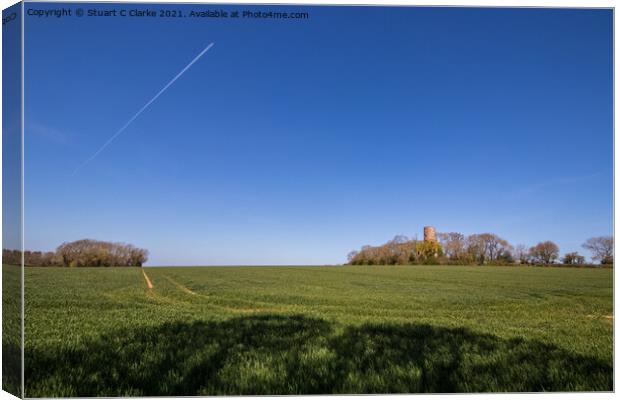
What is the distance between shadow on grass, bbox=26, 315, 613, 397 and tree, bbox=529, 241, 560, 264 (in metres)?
2.70

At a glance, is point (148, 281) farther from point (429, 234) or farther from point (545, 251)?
point (545, 251)

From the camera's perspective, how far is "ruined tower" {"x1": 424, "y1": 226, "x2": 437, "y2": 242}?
8188mm

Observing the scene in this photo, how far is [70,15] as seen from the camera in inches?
165

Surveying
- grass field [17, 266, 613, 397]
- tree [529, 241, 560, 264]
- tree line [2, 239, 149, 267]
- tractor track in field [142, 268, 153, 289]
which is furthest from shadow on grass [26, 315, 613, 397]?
tractor track in field [142, 268, 153, 289]

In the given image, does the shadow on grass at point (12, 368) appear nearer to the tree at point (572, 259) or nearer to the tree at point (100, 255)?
the tree at point (100, 255)

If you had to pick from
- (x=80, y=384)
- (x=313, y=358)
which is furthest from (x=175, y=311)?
(x=313, y=358)

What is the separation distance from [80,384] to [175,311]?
3474 mm

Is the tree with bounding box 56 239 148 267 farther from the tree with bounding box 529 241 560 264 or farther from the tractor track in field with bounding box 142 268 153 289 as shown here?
the tree with bounding box 529 241 560 264

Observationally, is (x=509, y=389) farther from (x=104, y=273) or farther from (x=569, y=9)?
(x=104, y=273)

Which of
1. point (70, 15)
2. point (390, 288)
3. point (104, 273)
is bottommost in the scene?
point (390, 288)

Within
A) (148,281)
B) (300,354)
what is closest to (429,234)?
(300,354)

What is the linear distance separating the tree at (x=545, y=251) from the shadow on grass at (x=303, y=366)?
270cm

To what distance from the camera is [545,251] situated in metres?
7.14

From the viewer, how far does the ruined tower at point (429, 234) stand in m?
8.19
